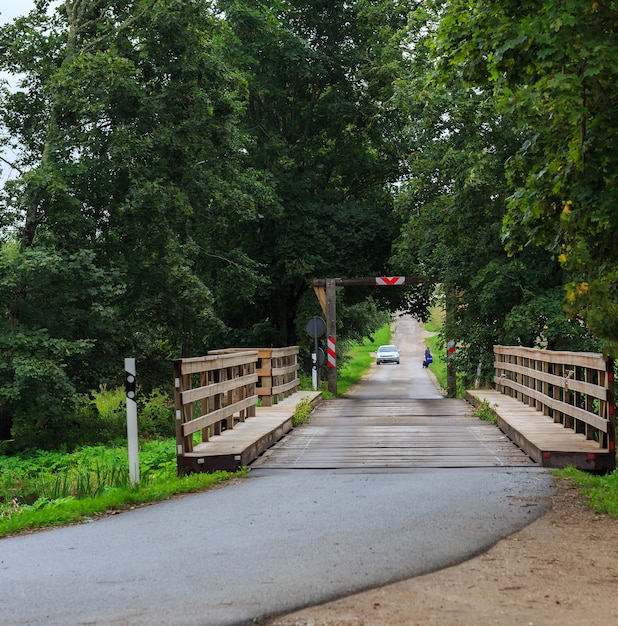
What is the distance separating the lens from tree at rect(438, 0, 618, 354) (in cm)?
795

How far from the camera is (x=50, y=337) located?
2119cm

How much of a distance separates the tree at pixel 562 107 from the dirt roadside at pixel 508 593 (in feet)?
9.87

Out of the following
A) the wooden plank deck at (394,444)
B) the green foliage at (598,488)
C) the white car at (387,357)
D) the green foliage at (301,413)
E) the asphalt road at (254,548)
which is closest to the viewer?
the asphalt road at (254,548)

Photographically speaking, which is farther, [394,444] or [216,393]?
[394,444]

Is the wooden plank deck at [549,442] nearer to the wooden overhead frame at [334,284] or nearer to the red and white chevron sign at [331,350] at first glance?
the red and white chevron sign at [331,350]

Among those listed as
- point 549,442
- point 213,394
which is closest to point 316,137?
point 213,394

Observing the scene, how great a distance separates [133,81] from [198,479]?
45.2 ft

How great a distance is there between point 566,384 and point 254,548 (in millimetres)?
6685

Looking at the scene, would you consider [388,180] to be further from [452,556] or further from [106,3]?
[452,556]

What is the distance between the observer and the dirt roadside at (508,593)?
4859 mm

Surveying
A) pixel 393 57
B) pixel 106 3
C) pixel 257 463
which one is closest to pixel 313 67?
pixel 393 57

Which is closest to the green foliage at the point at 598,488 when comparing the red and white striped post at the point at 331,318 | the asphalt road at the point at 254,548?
the asphalt road at the point at 254,548

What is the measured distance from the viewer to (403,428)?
15.1m

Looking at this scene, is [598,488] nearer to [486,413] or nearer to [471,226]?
[486,413]
